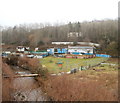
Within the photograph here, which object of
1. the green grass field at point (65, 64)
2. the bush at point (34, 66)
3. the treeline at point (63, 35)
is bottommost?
the green grass field at point (65, 64)

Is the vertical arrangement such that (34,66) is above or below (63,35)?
below

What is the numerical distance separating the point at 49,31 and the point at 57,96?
20974mm

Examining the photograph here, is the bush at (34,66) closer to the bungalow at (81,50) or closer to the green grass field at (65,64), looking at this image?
the green grass field at (65,64)

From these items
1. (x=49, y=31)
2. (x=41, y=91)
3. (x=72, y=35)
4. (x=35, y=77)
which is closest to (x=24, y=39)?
(x=49, y=31)

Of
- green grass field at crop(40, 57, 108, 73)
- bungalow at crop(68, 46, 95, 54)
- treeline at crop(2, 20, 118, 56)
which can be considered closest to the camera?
green grass field at crop(40, 57, 108, 73)

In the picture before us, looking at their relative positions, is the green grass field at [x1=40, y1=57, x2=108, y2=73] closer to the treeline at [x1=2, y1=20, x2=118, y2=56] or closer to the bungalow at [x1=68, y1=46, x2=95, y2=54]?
the bungalow at [x1=68, y1=46, x2=95, y2=54]

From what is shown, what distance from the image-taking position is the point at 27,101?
4.71 metres

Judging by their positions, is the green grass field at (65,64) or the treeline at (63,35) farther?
the treeline at (63,35)

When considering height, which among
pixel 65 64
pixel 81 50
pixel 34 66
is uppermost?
pixel 81 50

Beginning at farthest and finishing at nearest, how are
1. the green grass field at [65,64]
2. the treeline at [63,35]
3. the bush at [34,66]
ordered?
the treeline at [63,35], the green grass field at [65,64], the bush at [34,66]

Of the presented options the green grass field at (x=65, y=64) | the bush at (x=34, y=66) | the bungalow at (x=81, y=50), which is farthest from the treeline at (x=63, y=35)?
the bush at (x=34, y=66)

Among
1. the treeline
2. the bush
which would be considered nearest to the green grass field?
the bush

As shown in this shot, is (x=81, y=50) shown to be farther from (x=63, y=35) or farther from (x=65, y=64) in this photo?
(x=63, y=35)

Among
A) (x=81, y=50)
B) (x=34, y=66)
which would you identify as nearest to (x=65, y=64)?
(x=34, y=66)
